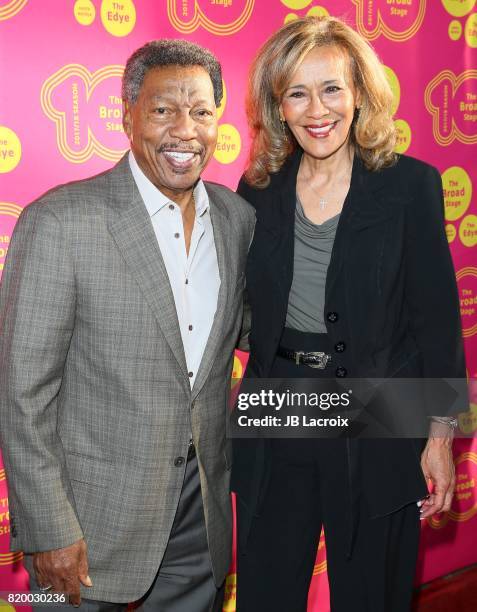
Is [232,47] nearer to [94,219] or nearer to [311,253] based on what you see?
[311,253]

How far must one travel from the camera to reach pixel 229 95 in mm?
2762

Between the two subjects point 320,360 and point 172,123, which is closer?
point 172,123

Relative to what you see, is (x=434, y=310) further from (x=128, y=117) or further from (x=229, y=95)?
(x=229, y=95)

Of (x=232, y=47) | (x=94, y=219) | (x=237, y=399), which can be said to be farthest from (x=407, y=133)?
(x=94, y=219)

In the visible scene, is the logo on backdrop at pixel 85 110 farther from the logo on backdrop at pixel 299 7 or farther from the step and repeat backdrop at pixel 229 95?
the logo on backdrop at pixel 299 7

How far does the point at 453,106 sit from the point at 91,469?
2372 millimetres

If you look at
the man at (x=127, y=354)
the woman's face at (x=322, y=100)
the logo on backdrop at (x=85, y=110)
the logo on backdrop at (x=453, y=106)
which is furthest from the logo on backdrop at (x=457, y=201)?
the man at (x=127, y=354)

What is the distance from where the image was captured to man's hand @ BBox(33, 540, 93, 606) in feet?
5.77

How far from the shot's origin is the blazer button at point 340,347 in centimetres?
201

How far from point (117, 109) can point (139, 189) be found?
73cm

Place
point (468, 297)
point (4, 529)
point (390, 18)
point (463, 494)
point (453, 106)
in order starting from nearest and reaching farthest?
point (4, 529) < point (390, 18) < point (453, 106) < point (468, 297) < point (463, 494)

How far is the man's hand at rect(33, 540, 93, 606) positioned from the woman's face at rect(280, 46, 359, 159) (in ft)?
3.92

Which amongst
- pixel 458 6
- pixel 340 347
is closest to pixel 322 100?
pixel 340 347

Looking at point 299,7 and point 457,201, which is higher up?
point 299,7
